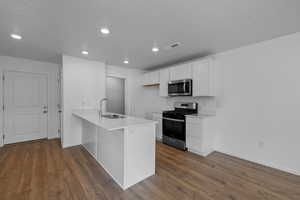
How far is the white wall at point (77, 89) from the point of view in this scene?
343 centimetres

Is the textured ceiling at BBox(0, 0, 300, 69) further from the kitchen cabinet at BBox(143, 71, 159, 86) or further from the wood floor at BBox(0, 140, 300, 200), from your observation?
the wood floor at BBox(0, 140, 300, 200)

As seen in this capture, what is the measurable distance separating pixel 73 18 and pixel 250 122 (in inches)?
144

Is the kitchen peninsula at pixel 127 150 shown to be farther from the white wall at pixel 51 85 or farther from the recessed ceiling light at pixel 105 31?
the white wall at pixel 51 85

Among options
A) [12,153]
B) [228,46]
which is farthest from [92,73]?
[228,46]

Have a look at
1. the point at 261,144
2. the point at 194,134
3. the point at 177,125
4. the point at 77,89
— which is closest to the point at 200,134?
the point at 194,134

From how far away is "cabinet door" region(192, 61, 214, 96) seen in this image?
10.1 feet

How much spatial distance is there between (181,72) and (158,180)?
2.62m

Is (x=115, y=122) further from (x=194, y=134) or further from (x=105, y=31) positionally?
(x=194, y=134)

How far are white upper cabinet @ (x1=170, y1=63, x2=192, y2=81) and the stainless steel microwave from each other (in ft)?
0.37

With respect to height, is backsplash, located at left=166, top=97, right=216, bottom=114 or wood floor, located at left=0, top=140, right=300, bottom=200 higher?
backsplash, located at left=166, top=97, right=216, bottom=114

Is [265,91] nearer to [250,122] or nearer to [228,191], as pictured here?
[250,122]

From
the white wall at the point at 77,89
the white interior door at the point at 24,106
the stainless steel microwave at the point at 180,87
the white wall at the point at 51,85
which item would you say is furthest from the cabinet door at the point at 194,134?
the white interior door at the point at 24,106

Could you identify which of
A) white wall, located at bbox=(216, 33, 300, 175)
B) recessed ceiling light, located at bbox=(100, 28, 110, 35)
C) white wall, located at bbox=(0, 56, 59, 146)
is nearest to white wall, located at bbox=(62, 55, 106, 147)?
white wall, located at bbox=(0, 56, 59, 146)

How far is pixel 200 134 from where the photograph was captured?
296cm
